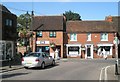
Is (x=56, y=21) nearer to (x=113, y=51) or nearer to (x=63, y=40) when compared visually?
(x=63, y=40)

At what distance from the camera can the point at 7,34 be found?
33.8 meters

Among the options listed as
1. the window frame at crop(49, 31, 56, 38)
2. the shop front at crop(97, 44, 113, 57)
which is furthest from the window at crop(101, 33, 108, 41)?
the window frame at crop(49, 31, 56, 38)

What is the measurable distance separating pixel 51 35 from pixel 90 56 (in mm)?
7873

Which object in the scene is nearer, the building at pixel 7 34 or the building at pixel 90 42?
the building at pixel 7 34

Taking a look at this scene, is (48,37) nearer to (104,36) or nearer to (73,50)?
(73,50)

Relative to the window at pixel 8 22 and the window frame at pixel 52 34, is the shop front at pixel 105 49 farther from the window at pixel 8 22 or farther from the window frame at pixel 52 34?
the window at pixel 8 22

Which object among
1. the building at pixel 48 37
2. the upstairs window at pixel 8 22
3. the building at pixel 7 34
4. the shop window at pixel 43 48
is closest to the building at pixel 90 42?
the building at pixel 48 37

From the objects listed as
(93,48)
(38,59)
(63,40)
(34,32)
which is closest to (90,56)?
(93,48)

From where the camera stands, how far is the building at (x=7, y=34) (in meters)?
32.8

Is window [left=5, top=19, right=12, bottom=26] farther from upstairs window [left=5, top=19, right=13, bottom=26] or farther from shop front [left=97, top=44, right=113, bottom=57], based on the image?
shop front [left=97, top=44, right=113, bottom=57]

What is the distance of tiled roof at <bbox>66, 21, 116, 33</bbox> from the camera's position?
53.6 m

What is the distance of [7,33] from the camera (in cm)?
3384

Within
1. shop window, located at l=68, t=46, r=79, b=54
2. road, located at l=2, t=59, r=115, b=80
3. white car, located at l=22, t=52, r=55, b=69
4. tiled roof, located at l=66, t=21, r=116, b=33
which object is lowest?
road, located at l=2, t=59, r=115, b=80

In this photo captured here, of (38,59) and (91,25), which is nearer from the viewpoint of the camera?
(38,59)
